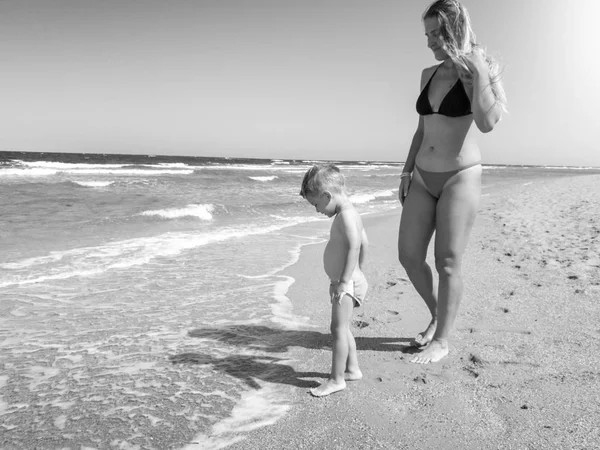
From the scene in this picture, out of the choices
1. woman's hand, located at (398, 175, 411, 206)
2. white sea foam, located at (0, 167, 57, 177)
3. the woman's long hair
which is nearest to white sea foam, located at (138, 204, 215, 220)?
woman's hand, located at (398, 175, 411, 206)

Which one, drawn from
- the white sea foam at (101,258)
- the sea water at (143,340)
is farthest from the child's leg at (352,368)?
the white sea foam at (101,258)

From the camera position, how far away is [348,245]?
2547 mm

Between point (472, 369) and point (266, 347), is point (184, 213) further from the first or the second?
point (472, 369)

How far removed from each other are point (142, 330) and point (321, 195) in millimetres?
1934

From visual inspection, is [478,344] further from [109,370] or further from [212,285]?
[212,285]

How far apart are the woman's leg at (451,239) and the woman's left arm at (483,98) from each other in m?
0.35

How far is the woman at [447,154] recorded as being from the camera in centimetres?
259

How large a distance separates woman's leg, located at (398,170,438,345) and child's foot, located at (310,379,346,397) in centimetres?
85

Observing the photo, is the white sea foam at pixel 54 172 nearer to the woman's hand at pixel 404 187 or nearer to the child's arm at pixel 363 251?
the woman's hand at pixel 404 187

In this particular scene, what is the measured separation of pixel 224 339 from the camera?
3.39 m

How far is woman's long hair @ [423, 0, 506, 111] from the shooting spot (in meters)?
2.59

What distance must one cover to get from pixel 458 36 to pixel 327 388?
6.91 feet

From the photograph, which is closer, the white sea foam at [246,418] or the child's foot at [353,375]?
the white sea foam at [246,418]

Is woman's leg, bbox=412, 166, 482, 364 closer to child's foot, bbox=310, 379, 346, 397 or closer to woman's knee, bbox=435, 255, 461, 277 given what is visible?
woman's knee, bbox=435, 255, 461, 277
